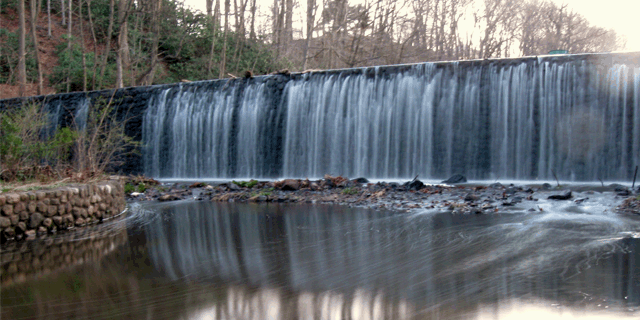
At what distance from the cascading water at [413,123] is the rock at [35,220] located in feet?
31.2

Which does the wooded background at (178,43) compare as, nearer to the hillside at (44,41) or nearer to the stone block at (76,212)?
the hillside at (44,41)

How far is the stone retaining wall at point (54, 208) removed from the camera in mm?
7395

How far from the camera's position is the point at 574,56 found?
13.7 m

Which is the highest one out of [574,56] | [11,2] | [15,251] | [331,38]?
[11,2]

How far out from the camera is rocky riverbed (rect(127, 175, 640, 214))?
975 cm

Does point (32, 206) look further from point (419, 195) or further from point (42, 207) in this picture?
point (419, 195)

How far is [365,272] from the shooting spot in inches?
215

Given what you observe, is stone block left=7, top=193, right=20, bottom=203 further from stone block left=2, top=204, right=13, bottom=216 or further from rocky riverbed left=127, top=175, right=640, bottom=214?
rocky riverbed left=127, top=175, right=640, bottom=214

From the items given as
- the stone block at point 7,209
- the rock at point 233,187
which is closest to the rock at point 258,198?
the rock at point 233,187

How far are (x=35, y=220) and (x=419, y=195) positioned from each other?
7.38m

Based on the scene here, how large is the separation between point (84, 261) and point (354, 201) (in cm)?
612

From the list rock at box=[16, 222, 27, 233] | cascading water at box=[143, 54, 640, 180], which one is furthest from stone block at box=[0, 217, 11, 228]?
cascading water at box=[143, 54, 640, 180]

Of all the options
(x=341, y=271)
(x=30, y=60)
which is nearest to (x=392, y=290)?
(x=341, y=271)

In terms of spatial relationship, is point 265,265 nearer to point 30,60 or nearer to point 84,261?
point 84,261
